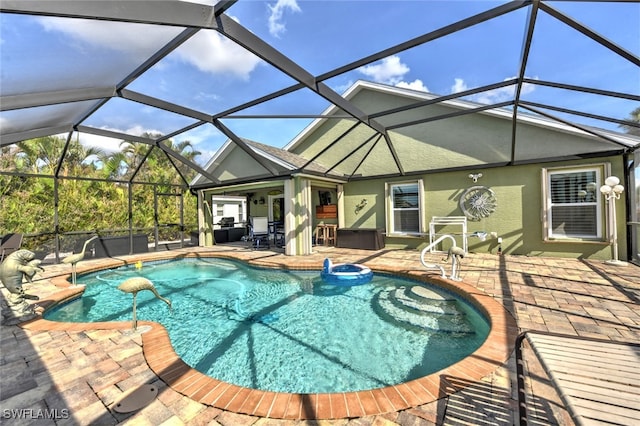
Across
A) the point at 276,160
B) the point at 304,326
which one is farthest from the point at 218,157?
the point at 304,326

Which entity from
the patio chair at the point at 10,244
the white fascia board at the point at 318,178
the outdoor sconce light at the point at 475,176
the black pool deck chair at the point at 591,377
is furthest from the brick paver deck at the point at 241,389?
the white fascia board at the point at 318,178

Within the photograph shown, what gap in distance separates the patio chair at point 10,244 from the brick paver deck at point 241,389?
615 cm

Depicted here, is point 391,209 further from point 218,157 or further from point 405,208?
point 218,157

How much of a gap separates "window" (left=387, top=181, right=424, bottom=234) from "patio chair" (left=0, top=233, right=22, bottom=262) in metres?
12.3

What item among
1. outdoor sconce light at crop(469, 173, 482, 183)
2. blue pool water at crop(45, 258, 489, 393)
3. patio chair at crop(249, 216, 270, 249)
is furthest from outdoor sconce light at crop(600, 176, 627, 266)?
patio chair at crop(249, 216, 270, 249)

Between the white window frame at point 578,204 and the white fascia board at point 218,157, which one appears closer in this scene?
the white window frame at point 578,204

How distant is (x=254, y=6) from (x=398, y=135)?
25.8 ft

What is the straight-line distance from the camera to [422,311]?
16.1 ft

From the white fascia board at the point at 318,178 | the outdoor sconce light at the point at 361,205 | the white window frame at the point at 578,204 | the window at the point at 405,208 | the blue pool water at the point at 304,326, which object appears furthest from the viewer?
the outdoor sconce light at the point at 361,205

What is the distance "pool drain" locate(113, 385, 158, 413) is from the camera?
2.21 metres

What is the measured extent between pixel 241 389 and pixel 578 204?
10.2 meters

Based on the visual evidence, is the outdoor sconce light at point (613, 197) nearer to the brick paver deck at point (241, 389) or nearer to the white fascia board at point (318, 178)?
the brick paver deck at point (241, 389)

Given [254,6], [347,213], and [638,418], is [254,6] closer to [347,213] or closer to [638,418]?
[638,418]

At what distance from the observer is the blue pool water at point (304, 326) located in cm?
331
